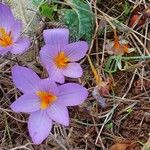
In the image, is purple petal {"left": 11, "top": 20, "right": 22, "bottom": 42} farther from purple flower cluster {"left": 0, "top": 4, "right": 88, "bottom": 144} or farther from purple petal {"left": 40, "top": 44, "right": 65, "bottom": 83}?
purple petal {"left": 40, "top": 44, "right": 65, "bottom": 83}

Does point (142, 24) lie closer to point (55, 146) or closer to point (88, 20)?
point (88, 20)

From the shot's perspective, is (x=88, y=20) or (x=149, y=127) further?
(x=88, y=20)

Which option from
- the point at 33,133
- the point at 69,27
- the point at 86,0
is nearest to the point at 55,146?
the point at 33,133

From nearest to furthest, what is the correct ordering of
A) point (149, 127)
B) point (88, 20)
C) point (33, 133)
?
point (33, 133)
point (149, 127)
point (88, 20)

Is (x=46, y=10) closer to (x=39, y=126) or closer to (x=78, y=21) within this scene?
(x=78, y=21)

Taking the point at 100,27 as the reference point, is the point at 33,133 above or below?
below

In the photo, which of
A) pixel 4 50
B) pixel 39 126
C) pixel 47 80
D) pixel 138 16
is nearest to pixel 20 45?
pixel 4 50

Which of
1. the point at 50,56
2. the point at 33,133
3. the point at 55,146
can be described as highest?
the point at 50,56
